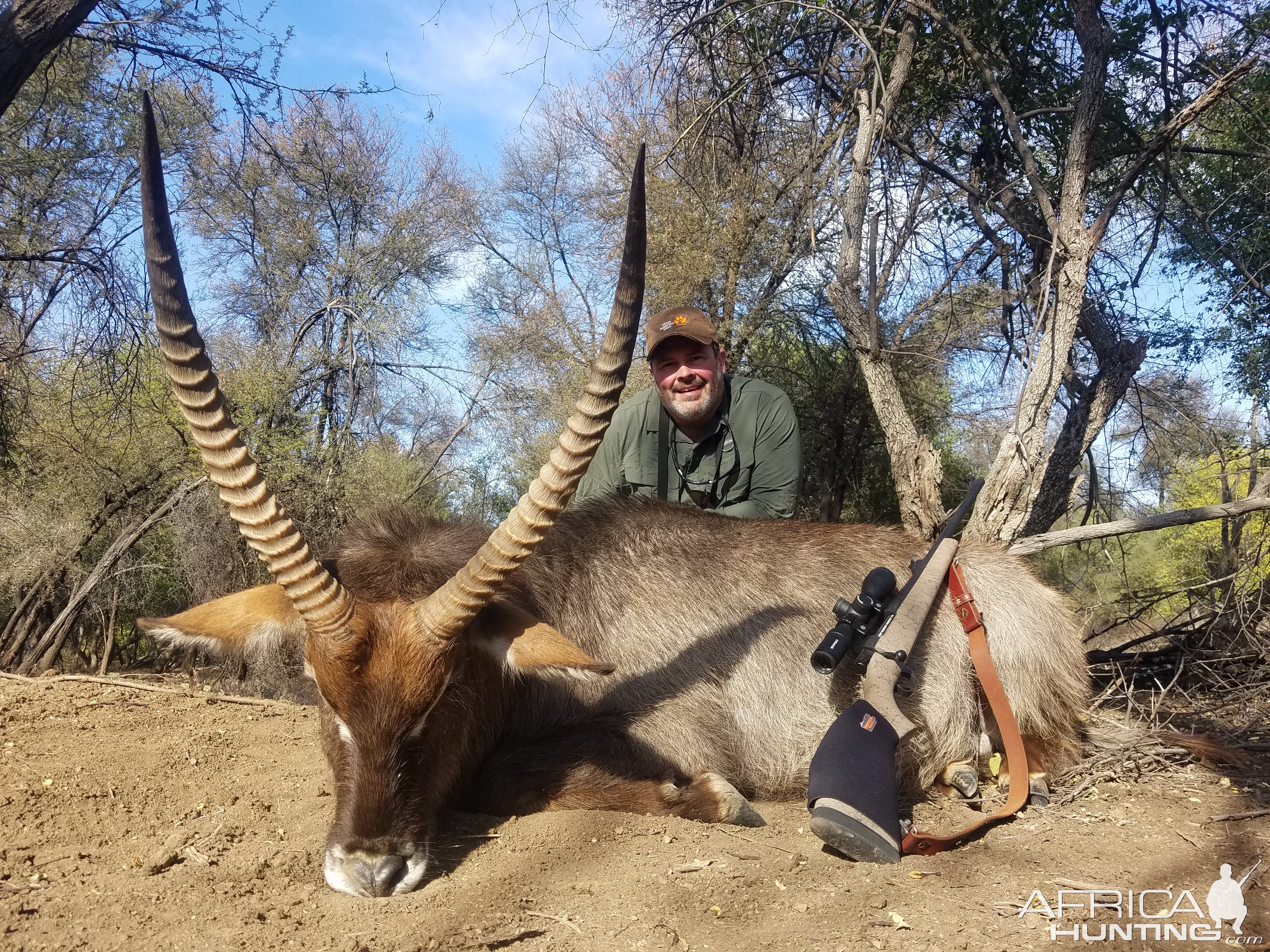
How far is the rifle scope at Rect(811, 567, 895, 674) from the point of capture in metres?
3.59

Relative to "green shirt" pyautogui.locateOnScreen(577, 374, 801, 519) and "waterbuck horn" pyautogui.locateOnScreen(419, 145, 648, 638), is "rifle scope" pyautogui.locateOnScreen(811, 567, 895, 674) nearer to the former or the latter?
"waterbuck horn" pyautogui.locateOnScreen(419, 145, 648, 638)

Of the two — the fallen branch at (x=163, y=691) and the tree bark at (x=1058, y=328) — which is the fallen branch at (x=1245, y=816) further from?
the fallen branch at (x=163, y=691)

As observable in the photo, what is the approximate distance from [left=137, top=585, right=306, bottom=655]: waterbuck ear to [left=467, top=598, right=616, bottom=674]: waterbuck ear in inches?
27.7

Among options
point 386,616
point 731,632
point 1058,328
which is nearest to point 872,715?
point 731,632

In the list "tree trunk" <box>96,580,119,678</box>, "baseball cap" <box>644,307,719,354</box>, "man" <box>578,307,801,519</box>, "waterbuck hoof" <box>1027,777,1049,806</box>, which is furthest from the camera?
"tree trunk" <box>96,580,119,678</box>

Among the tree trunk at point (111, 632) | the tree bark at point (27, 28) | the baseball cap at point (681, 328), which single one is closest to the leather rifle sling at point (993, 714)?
the baseball cap at point (681, 328)

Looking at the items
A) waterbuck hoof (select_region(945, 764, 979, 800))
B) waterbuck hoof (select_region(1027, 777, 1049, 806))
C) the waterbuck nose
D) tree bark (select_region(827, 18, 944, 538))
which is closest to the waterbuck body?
the waterbuck nose

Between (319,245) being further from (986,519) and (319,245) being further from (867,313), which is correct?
(986,519)

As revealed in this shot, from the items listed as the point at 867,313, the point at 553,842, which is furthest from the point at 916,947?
the point at 867,313

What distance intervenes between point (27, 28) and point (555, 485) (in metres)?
3.66

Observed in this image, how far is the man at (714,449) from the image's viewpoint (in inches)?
223

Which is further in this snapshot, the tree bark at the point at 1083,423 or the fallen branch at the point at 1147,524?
the tree bark at the point at 1083,423

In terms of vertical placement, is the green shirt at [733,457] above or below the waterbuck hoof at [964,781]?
above

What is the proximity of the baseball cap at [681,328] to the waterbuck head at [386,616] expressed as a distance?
8.06ft
